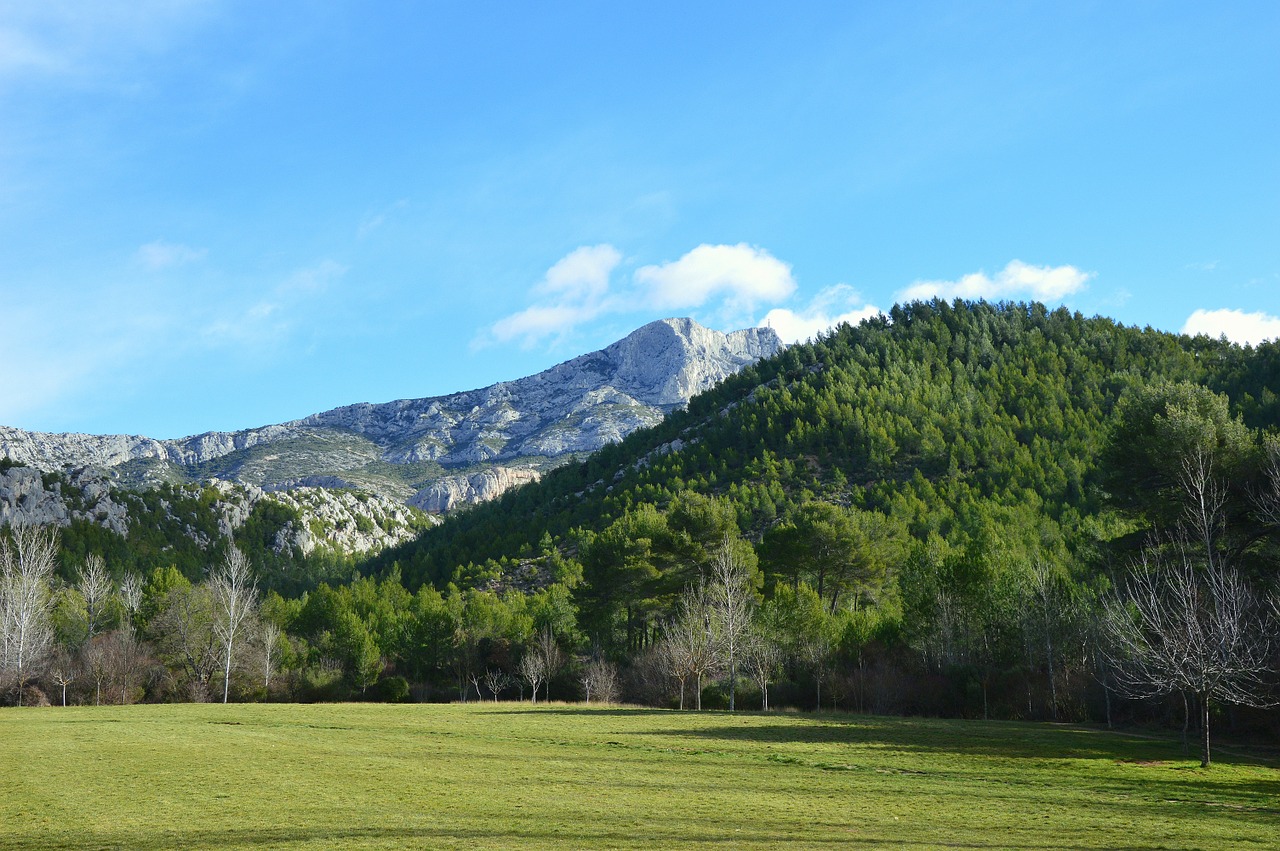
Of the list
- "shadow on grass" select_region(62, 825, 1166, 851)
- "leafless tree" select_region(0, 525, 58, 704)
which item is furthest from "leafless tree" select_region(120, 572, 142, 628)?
"shadow on grass" select_region(62, 825, 1166, 851)

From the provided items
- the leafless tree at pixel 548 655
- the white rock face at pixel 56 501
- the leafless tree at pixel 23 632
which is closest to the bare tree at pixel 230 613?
the leafless tree at pixel 23 632

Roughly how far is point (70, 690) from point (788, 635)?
192 ft

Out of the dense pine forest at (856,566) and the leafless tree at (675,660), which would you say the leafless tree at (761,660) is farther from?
the leafless tree at (675,660)

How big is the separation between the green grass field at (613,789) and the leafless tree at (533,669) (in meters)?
32.4

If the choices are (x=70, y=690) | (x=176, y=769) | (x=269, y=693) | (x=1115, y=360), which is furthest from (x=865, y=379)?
(x=176, y=769)

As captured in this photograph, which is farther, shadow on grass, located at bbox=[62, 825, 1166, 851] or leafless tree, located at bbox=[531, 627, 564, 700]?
leafless tree, located at bbox=[531, 627, 564, 700]

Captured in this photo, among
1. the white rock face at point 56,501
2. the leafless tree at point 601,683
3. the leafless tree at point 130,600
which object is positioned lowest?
the leafless tree at point 601,683

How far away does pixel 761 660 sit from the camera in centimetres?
5953

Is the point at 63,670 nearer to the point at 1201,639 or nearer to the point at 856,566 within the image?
the point at 856,566

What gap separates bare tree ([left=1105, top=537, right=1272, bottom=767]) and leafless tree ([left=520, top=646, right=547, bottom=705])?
43076 mm

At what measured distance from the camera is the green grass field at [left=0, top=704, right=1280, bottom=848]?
1538cm

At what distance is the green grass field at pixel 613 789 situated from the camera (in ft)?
50.4

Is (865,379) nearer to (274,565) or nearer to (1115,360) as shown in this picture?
(1115,360)

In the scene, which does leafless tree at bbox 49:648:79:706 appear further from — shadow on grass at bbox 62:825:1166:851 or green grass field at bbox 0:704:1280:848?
shadow on grass at bbox 62:825:1166:851
